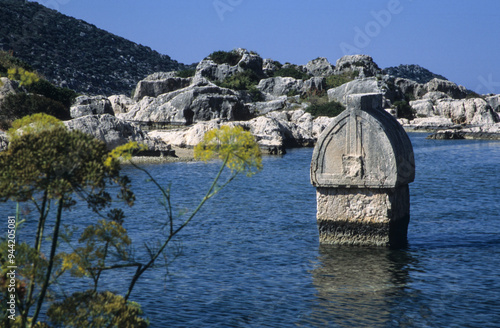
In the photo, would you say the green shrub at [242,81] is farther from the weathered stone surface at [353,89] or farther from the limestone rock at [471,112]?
the limestone rock at [471,112]

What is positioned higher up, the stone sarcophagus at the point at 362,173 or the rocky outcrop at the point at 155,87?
the rocky outcrop at the point at 155,87

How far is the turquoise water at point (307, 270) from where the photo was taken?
928cm

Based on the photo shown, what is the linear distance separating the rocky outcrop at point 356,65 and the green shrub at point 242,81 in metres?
17.5

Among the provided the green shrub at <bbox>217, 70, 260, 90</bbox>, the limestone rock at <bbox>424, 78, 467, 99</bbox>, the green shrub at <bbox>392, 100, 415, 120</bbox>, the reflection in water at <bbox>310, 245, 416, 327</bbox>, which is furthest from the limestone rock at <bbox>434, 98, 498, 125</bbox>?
the reflection in water at <bbox>310, 245, 416, 327</bbox>

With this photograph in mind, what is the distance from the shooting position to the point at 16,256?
5.23 meters

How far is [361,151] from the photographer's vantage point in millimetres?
12398

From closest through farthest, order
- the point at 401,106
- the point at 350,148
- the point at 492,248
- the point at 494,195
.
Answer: the point at 350,148 → the point at 492,248 → the point at 494,195 → the point at 401,106

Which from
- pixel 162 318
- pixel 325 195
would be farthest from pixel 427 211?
pixel 162 318

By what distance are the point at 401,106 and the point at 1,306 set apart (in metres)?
70.6

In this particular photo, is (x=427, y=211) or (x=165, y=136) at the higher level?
(x=165, y=136)

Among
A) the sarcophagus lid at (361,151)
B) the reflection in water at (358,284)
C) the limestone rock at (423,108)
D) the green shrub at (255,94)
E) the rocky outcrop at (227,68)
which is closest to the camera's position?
the reflection in water at (358,284)

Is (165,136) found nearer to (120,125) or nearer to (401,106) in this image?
(120,125)

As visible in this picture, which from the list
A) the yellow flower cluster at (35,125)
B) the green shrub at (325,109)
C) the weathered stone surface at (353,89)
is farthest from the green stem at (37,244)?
the weathered stone surface at (353,89)

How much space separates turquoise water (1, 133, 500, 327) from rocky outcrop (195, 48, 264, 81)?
216 ft
